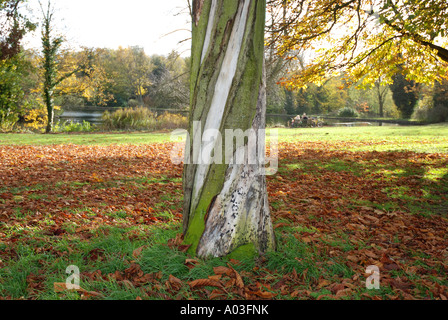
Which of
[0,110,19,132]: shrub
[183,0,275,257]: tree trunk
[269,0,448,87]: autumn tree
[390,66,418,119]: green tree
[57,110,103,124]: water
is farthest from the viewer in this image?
[390,66,418,119]: green tree

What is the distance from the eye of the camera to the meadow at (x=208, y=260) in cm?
230

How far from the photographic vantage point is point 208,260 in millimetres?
2635

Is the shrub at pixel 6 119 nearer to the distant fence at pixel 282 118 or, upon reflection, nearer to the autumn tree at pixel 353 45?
the distant fence at pixel 282 118

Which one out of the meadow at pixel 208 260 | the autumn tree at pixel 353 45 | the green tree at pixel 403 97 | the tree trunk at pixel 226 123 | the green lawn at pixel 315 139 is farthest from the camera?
the green tree at pixel 403 97

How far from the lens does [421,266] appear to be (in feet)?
8.82

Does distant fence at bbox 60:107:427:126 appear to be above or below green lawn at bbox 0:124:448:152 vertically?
above

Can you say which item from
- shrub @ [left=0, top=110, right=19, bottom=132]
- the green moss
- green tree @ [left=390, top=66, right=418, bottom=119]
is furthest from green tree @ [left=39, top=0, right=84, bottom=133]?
green tree @ [left=390, top=66, right=418, bottom=119]

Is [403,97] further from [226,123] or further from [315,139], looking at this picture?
[226,123]

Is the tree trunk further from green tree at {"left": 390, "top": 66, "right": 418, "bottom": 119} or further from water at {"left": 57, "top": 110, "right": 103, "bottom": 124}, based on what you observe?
green tree at {"left": 390, "top": 66, "right": 418, "bottom": 119}

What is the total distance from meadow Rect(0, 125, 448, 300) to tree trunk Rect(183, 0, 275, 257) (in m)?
0.27

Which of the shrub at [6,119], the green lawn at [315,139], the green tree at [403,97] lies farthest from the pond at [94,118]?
the green tree at [403,97]

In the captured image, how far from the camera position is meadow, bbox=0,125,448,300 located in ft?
7.54

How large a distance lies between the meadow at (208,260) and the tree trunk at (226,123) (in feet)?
0.89
